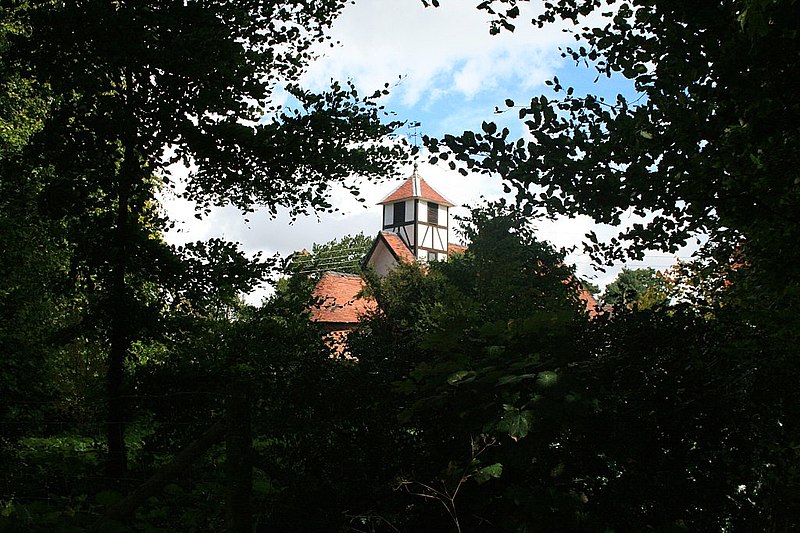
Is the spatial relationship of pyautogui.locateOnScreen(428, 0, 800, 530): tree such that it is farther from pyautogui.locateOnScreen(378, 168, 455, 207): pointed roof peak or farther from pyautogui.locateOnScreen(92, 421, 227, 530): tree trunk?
pyautogui.locateOnScreen(378, 168, 455, 207): pointed roof peak

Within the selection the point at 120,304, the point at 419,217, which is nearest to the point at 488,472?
the point at 120,304

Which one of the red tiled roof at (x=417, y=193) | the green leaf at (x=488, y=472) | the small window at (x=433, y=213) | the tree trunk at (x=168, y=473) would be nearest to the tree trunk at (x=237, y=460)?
the tree trunk at (x=168, y=473)

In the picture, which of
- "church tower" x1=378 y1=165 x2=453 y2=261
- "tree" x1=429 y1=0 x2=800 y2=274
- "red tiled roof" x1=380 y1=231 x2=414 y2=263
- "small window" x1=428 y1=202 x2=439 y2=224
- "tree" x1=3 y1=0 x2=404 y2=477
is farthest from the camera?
"small window" x1=428 y1=202 x2=439 y2=224

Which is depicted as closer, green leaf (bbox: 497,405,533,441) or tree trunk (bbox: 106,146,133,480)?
green leaf (bbox: 497,405,533,441)

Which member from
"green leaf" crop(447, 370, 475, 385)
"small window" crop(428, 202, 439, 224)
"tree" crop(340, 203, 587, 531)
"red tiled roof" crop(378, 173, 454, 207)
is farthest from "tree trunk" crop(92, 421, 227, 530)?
"small window" crop(428, 202, 439, 224)

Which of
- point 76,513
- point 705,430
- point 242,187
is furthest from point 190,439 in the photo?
point 705,430

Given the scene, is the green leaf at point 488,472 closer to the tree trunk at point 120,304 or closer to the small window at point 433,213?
the tree trunk at point 120,304

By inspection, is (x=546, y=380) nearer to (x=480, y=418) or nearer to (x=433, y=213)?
(x=480, y=418)

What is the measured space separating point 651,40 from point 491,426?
103 inches

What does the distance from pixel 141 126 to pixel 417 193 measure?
116 ft

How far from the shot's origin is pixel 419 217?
135 ft

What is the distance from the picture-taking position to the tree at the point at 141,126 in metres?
5.93

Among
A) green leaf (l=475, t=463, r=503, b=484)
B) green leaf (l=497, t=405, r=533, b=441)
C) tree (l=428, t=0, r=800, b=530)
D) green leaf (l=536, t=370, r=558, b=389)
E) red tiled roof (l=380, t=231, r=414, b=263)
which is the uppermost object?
red tiled roof (l=380, t=231, r=414, b=263)

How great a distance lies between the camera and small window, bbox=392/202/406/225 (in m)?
42.0
